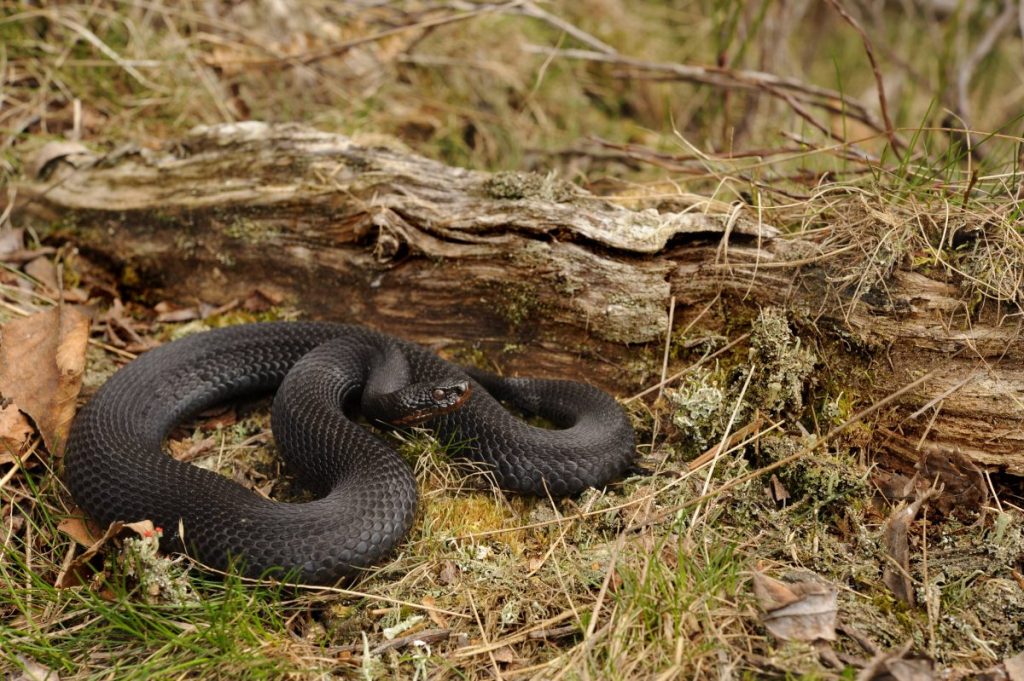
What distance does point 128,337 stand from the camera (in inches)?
218

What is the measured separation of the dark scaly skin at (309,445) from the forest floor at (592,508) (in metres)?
0.15

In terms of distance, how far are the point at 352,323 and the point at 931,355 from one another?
3.78 metres

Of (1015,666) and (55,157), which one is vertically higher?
(55,157)

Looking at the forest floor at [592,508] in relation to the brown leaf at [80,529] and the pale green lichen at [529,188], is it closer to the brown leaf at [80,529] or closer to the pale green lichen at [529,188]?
the brown leaf at [80,529]

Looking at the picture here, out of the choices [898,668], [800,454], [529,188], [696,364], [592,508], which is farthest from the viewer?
[529,188]

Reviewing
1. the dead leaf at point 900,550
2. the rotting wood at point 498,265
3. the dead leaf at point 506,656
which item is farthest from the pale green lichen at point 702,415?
the dead leaf at point 506,656

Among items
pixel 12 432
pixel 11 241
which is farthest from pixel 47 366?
pixel 11 241

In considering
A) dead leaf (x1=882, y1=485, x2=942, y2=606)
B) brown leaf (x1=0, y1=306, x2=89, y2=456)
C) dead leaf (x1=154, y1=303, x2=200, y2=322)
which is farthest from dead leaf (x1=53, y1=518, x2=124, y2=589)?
dead leaf (x1=882, y1=485, x2=942, y2=606)

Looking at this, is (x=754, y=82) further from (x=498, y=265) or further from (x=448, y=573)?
(x=448, y=573)

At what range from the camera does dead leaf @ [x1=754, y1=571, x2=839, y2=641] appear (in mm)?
3143

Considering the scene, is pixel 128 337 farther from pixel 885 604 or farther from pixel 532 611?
pixel 885 604

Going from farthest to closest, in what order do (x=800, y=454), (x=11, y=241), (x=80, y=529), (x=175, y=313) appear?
(x=11, y=241), (x=175, y=313), (x=80, y=529), (x=800, y=454)

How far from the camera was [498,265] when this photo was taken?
503cm

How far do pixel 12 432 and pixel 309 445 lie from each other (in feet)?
5.68
